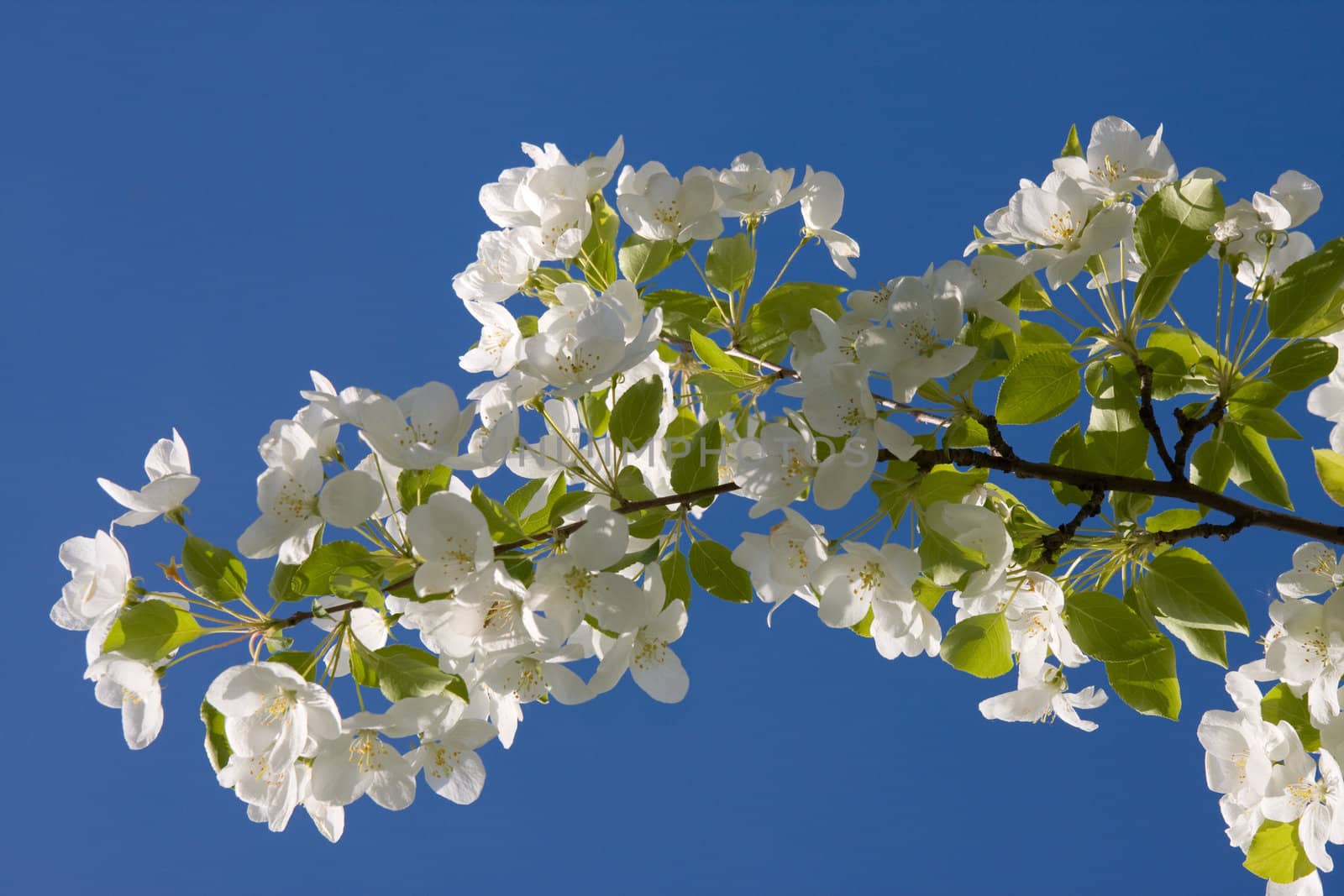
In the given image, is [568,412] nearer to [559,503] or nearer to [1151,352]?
[559,503]

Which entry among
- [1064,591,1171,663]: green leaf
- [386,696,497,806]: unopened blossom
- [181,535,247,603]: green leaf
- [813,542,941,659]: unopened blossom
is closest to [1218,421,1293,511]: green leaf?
[1064,591,1171,663]: green leaf

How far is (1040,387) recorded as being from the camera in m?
1.47

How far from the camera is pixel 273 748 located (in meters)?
1.35

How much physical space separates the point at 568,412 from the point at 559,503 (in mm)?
309

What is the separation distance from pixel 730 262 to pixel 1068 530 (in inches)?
23.6

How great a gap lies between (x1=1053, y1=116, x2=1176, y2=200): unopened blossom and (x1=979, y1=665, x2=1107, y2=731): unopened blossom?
736mm

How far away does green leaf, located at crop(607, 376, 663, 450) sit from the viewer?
1.44m

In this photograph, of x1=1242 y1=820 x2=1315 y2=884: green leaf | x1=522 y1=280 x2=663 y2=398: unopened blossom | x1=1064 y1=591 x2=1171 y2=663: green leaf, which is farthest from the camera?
x1=1242 y1=820 x2=1315 y2=884: green leaf

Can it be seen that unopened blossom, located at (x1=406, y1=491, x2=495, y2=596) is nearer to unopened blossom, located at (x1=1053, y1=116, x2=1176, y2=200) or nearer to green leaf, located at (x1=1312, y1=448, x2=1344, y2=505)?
unopened blossom, located at (x1=1053, y1=116, x2=1176, y2=200)

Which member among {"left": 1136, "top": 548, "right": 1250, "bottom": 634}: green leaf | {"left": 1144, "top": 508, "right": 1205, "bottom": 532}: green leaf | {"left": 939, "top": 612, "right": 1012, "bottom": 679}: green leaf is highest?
{"left": 1144, "top": 508, "right": 1205, "bottom": 532}: green leaf

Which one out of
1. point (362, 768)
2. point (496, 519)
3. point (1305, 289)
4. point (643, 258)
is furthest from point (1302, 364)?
point (362, 768)

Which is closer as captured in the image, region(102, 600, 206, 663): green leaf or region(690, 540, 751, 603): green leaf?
region(102, 600, 206, 663): green leaf

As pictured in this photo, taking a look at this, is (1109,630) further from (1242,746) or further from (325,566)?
(325,566)

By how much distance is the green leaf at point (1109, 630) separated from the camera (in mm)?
1490
